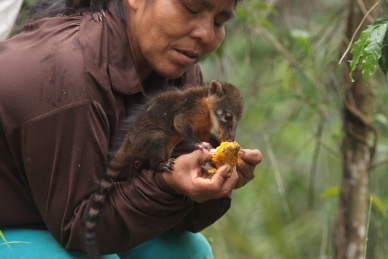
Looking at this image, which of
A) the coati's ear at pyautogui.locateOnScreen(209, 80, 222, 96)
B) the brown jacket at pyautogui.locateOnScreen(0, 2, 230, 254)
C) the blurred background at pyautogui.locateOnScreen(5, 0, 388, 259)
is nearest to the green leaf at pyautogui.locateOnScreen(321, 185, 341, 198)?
the blurred background at pyautogui.locateOnScreen(5, 0, 388, 259)

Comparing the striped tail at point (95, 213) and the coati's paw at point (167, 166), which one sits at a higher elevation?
the coati's paw at point (167, 166)

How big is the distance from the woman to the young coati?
0.05 meters

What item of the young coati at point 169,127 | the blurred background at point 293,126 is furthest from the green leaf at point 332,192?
the young coati at point 169,127

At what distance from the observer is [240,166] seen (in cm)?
290

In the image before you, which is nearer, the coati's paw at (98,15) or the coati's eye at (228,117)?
the coati's paw at (98,15)

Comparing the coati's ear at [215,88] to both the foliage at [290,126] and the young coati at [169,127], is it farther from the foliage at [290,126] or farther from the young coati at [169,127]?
the foliage at [290,126]

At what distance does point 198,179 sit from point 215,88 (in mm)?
744

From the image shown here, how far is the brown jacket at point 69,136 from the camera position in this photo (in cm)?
268

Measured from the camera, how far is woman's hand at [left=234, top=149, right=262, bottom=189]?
286 cm

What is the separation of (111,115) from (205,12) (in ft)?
2.09

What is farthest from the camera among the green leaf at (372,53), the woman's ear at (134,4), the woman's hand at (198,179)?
the woman's ear at (134,4)

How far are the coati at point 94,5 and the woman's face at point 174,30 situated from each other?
14cm

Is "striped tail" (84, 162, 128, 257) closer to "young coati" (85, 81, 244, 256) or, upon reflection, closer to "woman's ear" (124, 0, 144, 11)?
"young coati" (85, 81, 244, 256)

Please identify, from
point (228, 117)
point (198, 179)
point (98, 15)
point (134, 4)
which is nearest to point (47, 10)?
point (98, 15)
